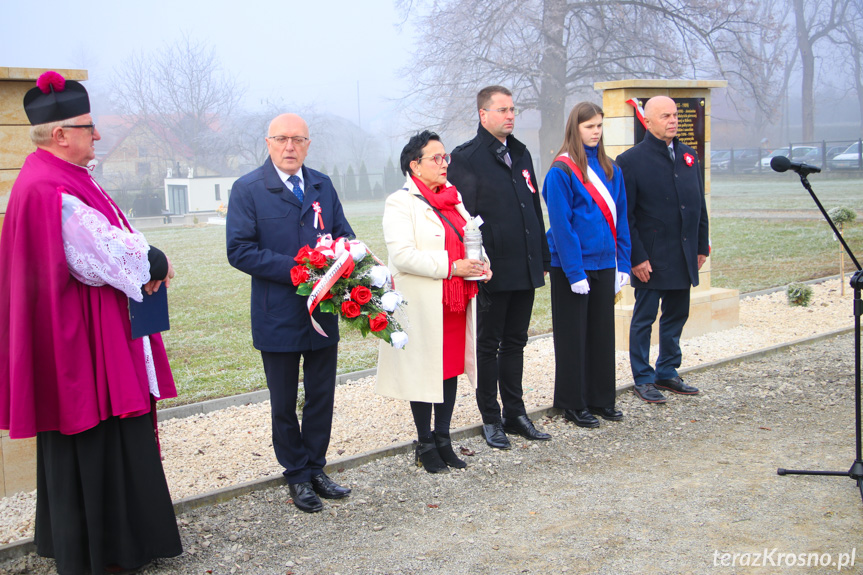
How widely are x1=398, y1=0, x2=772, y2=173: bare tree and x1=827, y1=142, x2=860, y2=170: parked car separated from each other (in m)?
10.5

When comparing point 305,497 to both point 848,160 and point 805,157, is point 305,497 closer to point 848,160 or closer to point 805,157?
point 848,160

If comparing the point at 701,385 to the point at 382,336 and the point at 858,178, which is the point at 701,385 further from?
the point at 858,178

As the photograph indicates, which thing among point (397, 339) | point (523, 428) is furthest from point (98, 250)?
point (523, 428)

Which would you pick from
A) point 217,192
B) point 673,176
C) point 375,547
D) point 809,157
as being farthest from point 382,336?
point 809,157

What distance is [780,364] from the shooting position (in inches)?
299

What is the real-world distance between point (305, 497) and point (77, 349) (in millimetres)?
1573

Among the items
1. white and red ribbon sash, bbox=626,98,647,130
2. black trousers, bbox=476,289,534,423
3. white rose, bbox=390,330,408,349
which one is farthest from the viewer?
white and red ribbon sash, bbox=626,98,647,130

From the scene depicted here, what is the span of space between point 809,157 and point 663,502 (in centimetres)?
3953

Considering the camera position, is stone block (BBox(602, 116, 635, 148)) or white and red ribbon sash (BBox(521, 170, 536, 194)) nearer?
white and red ribbon sash (BBox(521, 170, 536, 194))

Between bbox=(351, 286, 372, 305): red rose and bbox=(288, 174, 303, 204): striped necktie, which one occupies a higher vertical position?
bbox=(288, 174, 303, 204): striped necktie

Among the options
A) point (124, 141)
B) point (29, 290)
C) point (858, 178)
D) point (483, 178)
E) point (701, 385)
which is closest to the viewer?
point (29, 290)

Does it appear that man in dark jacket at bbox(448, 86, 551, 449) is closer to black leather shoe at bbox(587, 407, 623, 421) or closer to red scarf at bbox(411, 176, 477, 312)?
red scarf at bbox(411, 176, 477, 312)

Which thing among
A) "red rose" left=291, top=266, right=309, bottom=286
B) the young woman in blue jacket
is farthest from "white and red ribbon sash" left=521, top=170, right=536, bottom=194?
"red rose" left=291, top=266, right=309, bottom=286

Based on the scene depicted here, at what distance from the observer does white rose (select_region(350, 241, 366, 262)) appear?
4.34 metres
